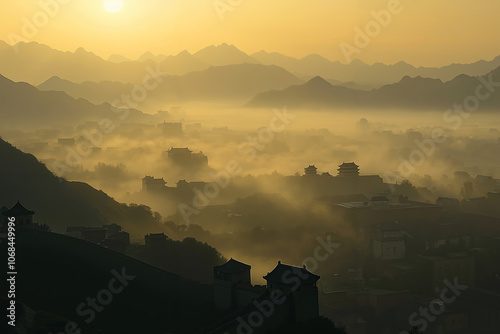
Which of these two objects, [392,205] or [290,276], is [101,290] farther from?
[392,205]

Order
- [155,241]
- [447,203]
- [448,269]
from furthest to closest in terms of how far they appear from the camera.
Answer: [447,203]
[448,269]
[155,241]

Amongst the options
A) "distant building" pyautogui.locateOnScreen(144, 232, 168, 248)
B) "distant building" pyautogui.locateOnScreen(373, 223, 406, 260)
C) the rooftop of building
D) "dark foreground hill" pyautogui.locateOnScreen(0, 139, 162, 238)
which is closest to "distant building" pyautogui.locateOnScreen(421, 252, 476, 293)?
"distant building" pyautogui.locateOnScreen(373, 223, 406, 260)

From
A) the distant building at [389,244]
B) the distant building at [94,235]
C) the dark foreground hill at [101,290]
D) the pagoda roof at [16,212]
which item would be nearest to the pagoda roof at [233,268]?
the dark foreground hill at [101,290]

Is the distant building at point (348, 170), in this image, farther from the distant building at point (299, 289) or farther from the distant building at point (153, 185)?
the distant building at point (299, 289)

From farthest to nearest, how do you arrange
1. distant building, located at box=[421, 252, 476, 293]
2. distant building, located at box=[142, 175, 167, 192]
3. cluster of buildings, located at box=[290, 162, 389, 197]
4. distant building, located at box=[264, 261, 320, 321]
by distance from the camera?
distant building, located at box=[142, 175, 167, 192] < cluster of buildings, located at box=[290, 162, 389, 197] < distant building, located at box=[421, 252, 476, 293] < distant building, located at box=[264, 261, 320, 321]

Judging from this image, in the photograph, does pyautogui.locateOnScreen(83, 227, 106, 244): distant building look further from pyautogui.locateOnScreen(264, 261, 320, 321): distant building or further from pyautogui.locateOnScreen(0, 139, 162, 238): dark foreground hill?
pyautogui.locateOnScreen(264, 261, 320, 321): distant building

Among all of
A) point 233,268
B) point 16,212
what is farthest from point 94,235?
point 233,268
